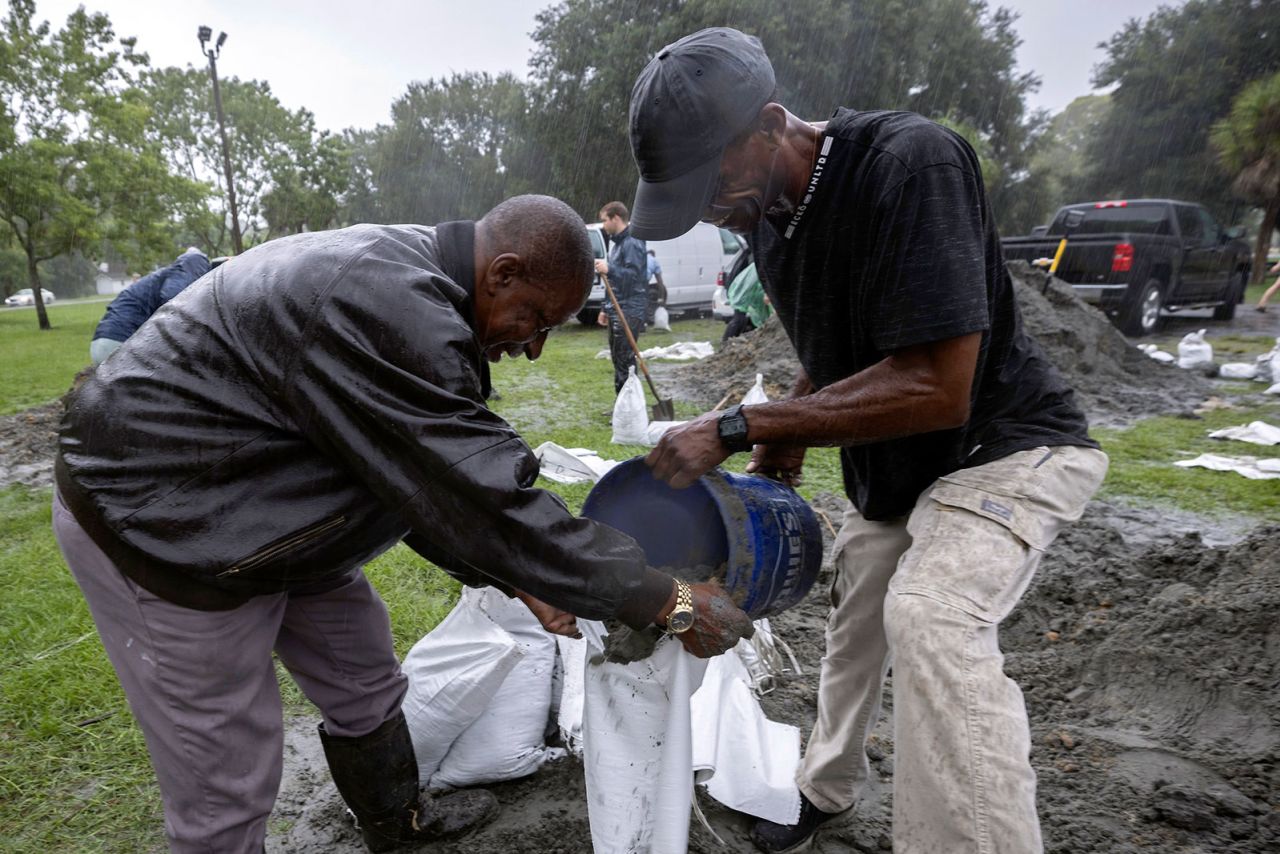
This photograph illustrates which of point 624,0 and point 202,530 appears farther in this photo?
point 624,0

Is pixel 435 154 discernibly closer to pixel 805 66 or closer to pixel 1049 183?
pixel 805 66

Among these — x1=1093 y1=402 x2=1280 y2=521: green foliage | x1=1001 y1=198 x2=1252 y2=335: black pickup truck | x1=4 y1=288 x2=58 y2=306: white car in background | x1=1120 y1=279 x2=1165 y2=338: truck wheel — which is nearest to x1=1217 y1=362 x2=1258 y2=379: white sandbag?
x1=1093 y1=402 x2=1280 y2=521: green foliage

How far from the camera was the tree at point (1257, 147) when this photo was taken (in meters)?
19.4

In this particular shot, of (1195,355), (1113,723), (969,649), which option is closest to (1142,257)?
(1195,355)

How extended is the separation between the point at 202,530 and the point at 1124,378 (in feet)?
32.1

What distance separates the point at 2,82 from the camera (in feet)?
64.8

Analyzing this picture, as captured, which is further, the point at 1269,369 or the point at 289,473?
the point at 1269,369

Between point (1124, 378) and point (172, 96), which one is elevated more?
point (172, 96)

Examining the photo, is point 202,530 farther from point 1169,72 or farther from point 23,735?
point 1169,72

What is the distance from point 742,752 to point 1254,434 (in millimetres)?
5980

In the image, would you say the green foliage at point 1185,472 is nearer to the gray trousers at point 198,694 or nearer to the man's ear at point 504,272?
the man's ear at point 504,272

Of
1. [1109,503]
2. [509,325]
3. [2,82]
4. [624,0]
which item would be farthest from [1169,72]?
[2,82]

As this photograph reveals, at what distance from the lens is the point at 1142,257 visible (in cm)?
1155

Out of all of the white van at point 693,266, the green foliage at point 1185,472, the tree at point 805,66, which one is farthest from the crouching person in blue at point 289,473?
the tree at point 805,66
